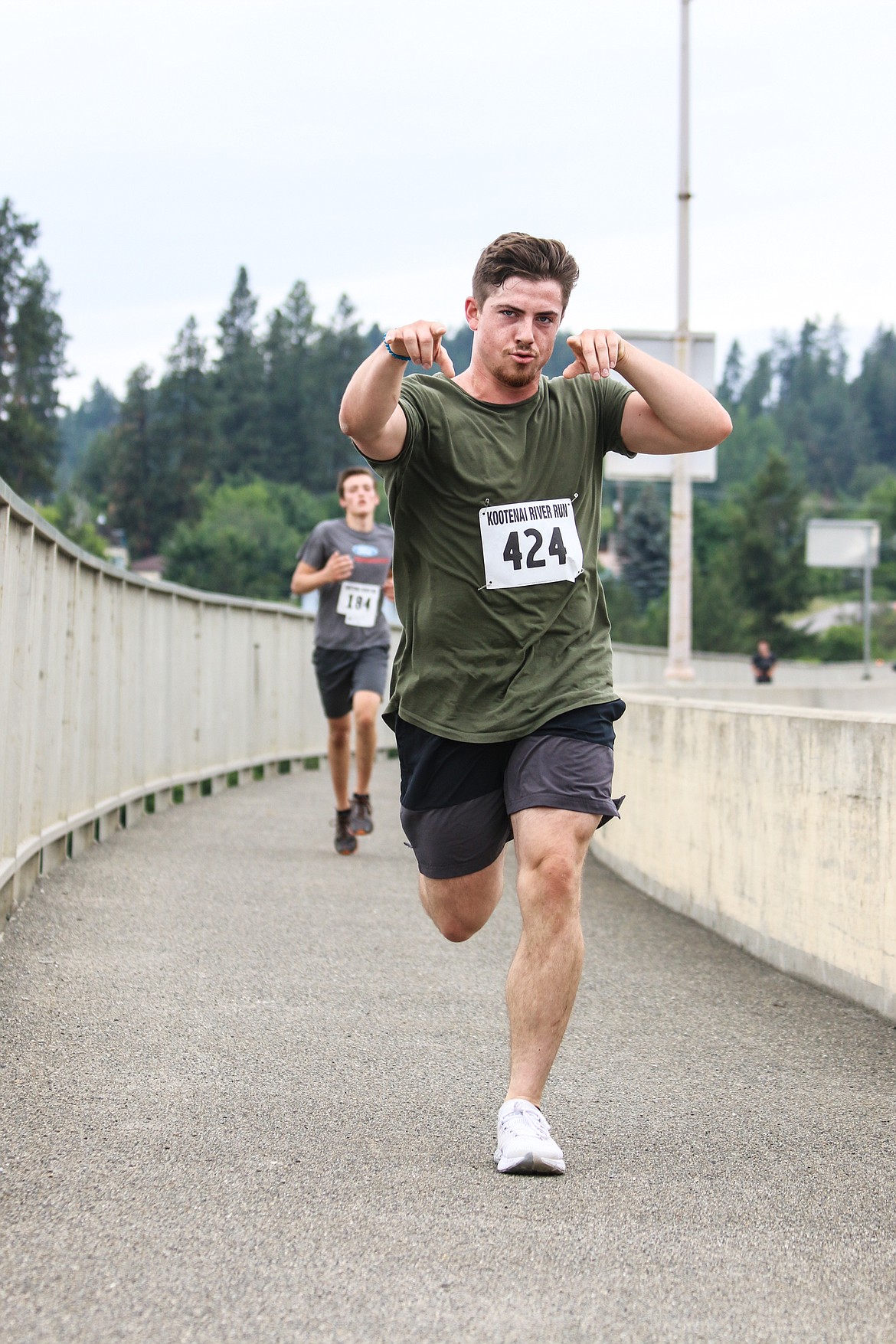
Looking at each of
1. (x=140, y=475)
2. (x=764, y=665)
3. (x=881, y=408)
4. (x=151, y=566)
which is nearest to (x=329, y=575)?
(x=764, y=665)

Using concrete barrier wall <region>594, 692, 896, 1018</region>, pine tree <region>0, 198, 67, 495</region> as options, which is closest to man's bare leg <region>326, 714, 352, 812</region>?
concrete barrier wall <region>594, 692, 896, 1018</region>

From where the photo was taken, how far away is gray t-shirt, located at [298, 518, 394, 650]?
10.5 m

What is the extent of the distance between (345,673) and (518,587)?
6.17m

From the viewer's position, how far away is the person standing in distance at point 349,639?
34.0ft

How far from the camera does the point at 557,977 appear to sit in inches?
164

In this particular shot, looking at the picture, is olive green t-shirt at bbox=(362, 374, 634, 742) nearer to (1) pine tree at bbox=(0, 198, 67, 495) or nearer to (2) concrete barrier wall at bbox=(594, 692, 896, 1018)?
(2) concrete barrier wall at bbox=(594, 692, 896, 1018)

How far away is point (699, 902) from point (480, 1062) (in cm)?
333

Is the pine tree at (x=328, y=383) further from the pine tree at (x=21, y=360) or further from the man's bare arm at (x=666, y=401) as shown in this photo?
the man's bare arm at (x=666, y=401)

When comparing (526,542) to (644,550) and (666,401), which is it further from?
(644,550)

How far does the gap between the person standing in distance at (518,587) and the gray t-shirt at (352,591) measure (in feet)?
19.3

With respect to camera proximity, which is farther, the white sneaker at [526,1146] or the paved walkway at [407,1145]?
the white sneaker at [526,1146]

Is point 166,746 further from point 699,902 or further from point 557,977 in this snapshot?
point 557,977

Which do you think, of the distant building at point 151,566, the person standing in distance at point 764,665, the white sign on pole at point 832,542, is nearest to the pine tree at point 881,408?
the distant building at point 151,566

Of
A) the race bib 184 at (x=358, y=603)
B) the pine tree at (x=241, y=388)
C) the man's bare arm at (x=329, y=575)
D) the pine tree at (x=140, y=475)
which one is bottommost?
the race bib 184 at (x=358, y=603)
